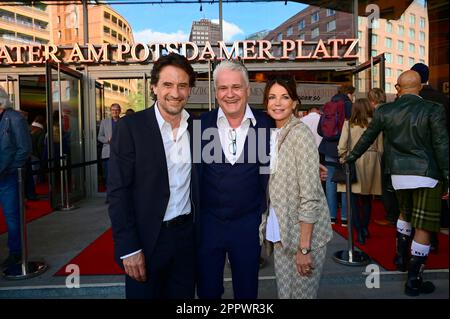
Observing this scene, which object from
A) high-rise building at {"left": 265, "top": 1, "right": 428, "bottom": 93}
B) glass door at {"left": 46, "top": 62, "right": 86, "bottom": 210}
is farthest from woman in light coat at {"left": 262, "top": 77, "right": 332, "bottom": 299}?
high-rise building at {"left": 265, "top": 1, "right": 428, "bottom": 93}

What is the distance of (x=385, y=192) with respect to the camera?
4.62 m

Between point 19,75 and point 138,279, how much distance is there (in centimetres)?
699

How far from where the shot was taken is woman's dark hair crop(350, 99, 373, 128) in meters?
4.24

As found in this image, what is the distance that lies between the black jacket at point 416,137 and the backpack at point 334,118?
173cm

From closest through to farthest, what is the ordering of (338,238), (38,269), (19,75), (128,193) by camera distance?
(128,193) → (38,269) → (338,238) → (19,75)

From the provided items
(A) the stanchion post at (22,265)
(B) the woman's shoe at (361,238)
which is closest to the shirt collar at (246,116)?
(A) the stanchion post at (22,265)

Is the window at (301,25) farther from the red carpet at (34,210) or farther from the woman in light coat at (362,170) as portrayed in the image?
the red carpet at (34,210)

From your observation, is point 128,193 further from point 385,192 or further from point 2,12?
point 2,12

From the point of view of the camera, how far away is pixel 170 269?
74.7 inches

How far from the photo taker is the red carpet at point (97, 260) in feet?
11.2

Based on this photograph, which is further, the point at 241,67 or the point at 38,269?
the point at 38,269

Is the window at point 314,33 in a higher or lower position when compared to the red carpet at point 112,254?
higher
